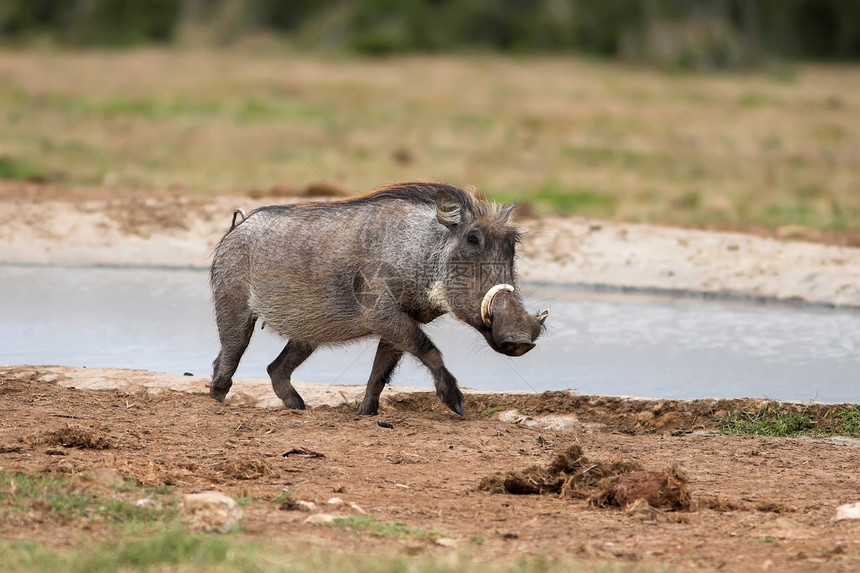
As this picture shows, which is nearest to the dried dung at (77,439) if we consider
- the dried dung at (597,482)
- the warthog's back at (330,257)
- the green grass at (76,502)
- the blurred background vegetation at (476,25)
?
the green grass at (76,502)

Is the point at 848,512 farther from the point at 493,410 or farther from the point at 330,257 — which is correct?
the point at 330,257

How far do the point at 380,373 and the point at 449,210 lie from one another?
37.7 inches

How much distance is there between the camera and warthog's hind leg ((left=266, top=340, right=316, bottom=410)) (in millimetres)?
6586

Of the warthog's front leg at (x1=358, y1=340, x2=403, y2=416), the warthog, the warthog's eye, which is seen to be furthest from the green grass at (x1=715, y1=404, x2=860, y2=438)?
the warthog's front leg at (x1=358, y1=340, x2=403, y2=416)

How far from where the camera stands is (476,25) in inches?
1486

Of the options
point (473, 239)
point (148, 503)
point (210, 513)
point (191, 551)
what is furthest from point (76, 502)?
point (473, 239)

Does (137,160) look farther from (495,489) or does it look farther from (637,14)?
(637,14)

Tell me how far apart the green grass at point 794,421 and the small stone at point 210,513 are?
318cm

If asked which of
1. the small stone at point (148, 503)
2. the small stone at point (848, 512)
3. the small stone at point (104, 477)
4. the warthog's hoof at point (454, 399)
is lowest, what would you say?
the small stone at point (148, 503)

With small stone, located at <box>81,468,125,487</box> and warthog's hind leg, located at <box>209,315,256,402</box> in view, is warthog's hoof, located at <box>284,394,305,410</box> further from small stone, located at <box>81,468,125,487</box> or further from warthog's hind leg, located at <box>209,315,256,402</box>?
small stone, located at <box>81,468,125,487</box>

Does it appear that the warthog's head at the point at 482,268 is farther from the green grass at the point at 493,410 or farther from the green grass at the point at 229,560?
the green grass at the point at 229,560

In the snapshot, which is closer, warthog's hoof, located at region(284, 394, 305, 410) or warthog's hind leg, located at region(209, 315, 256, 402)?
warthog's hoof, located at region(284, 394, 305, 410)

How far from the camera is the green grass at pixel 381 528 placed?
3.97 meters

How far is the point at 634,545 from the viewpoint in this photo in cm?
402
